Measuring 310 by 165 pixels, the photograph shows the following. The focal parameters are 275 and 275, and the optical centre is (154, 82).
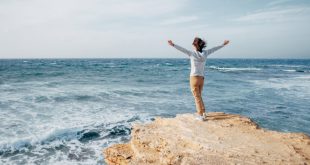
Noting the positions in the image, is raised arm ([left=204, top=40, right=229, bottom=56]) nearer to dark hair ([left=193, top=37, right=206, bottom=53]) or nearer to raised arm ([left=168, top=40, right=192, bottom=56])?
dark hair ([left=193, top=37, right=206, bottom=53])

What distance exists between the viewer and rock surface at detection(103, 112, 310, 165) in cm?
399

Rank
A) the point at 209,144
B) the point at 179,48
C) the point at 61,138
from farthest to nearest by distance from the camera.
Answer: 1. the point at 61,138
2. the point at 179,48
3. the point at 209,144

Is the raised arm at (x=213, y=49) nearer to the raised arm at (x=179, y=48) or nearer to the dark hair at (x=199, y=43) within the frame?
the dark hair at (x=199, y=43)

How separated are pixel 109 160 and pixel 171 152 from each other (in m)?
1.82

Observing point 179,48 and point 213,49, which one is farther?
point 213,49

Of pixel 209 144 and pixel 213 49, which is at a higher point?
pixel 213 49


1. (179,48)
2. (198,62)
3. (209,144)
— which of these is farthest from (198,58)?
(209,144)

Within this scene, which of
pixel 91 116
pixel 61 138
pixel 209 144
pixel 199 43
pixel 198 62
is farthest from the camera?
pixel 91 116

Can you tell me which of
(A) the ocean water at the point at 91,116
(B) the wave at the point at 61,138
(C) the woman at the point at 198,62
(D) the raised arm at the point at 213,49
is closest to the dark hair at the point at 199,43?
(C) the woman at the point at 198,62

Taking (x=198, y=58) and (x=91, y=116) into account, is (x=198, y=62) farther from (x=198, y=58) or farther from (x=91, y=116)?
(x=91, y=116)

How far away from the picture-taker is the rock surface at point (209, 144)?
3986 mm

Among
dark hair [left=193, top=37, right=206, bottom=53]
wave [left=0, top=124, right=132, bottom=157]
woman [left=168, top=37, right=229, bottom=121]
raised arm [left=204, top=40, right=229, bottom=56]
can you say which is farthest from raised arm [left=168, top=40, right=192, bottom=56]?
wave [left=0, top=124, right=132, bottom=157]

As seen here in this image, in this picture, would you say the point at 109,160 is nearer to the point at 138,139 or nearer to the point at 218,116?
the point at 138,139

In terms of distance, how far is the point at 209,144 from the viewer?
440 centimetres
